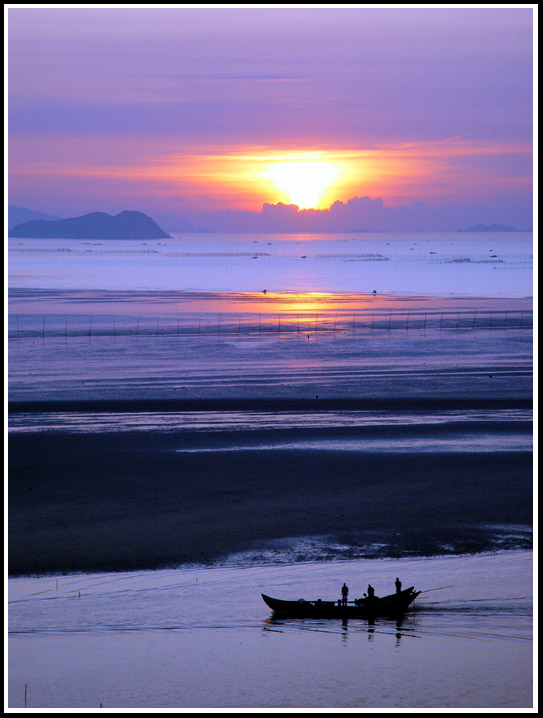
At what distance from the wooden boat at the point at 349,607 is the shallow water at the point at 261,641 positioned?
0.18 meters

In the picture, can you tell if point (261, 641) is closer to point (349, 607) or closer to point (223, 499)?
point (349, 607)

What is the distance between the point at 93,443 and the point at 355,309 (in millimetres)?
47452

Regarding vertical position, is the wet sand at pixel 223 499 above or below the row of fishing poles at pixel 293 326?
below

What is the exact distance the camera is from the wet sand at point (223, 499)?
1981cm

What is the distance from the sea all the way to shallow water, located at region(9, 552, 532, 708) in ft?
0.13

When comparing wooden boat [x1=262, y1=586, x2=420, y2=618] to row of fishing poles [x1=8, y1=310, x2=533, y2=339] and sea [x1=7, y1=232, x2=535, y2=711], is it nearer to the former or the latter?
sea [x1=7, y1=232, x2=535, y2=711]

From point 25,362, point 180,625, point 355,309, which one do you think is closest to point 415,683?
point 180,625

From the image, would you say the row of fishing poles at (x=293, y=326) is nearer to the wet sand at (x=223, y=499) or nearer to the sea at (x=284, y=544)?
the sea at (x=284, y=544)

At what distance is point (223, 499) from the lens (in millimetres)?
22812

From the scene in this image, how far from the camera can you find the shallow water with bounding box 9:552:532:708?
47.5 ft

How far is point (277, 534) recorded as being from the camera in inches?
804

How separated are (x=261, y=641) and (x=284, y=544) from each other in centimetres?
416

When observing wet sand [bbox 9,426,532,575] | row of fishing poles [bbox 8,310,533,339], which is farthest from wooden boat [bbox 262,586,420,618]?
row of fishing poles [bbox 8,310,533,339]

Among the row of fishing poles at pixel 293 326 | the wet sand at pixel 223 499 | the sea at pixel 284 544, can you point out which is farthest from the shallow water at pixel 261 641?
the row of fishing poles at pixel 293 326
